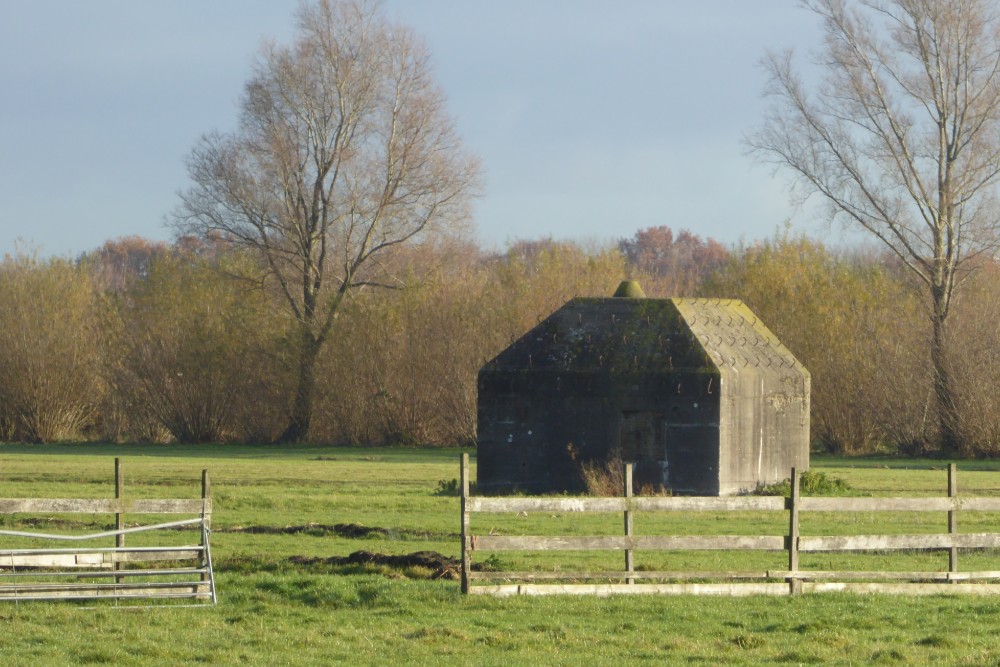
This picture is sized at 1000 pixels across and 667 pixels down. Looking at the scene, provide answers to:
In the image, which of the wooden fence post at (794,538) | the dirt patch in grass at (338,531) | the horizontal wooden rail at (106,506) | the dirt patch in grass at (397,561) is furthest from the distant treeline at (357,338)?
A: the horizontal wooden rail at (106,506)

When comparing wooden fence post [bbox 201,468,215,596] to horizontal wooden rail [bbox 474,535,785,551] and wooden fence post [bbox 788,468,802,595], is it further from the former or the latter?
wooden fence post [bbox 788,468,802,595]

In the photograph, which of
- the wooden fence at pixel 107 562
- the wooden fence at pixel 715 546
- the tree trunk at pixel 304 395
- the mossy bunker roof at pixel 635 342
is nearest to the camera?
the wooden fence at pixel 107 562

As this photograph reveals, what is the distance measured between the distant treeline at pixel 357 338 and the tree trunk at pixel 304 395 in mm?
504

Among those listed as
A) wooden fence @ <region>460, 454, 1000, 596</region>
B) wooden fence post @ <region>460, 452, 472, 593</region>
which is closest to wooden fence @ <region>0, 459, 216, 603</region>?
wooden fence post @ <region>460, 452, 472, 593</region>

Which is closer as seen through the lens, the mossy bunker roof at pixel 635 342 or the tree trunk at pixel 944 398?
the mossy bunker roof at pixel 635 342

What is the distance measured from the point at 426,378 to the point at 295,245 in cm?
749

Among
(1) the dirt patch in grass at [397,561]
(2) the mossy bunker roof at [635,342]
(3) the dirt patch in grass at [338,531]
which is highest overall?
(2) the mossy bunker roof at [635,342]

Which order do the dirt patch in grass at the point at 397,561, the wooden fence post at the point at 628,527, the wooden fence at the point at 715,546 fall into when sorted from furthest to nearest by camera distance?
the dirt patch in grass at the point at 397,561 → the wooden fence post at the point at 628,527 → the wooden fence at the point at 715,546

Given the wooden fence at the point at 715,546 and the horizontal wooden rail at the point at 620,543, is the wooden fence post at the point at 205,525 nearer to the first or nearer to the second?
the wooden fence at the point at 715,546

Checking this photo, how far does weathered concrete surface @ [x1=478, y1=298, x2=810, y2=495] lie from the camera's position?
90.9 feet

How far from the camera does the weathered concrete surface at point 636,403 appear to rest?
27.7 metres

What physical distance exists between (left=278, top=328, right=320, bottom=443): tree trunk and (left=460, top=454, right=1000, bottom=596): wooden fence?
4248cm

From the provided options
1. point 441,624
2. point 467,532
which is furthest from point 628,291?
point 441,624

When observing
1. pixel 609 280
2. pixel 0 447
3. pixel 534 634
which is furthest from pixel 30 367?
pixel 534 634
